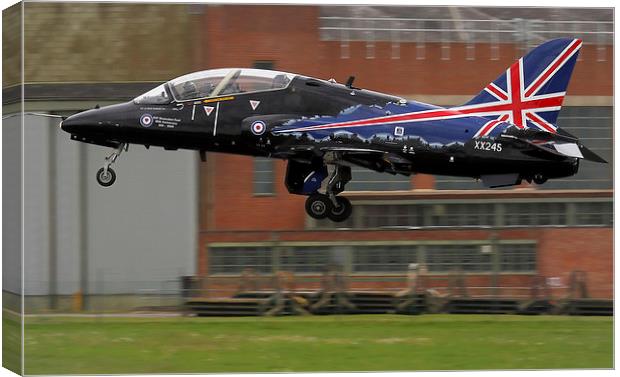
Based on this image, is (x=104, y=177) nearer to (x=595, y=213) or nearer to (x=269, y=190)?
(x=269, y=190)

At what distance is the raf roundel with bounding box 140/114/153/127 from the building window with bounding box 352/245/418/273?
36.8 ft

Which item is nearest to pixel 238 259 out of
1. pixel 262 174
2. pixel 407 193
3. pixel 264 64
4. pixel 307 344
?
pixel 262 174

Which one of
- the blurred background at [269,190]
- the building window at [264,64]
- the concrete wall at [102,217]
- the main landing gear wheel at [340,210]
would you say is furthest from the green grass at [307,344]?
the building window at [264,64]

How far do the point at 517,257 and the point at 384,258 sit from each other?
420 cm

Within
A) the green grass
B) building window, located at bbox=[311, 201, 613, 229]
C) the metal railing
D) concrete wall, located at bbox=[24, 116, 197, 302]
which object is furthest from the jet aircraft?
building window, located at bbox=[311, 201, 613, 229]

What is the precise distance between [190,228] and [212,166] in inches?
92.4

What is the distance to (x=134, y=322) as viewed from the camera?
136 ft

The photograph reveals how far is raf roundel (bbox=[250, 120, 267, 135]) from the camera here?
3650cm

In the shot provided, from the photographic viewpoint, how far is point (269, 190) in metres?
45.2

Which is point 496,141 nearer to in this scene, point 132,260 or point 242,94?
point 242,94

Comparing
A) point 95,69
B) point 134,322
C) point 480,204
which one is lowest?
point 134,322

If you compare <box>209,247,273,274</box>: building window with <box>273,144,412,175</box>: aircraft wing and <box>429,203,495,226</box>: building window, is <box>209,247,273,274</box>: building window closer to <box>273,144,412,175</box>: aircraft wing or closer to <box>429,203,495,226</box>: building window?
<box>429,203,495,226</box>: building window

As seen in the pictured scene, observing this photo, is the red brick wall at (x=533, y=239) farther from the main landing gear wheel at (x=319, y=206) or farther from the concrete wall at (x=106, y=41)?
the main landing gear wheel at (x=319, y=206)

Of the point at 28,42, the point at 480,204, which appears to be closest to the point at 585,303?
the point at 480,204
